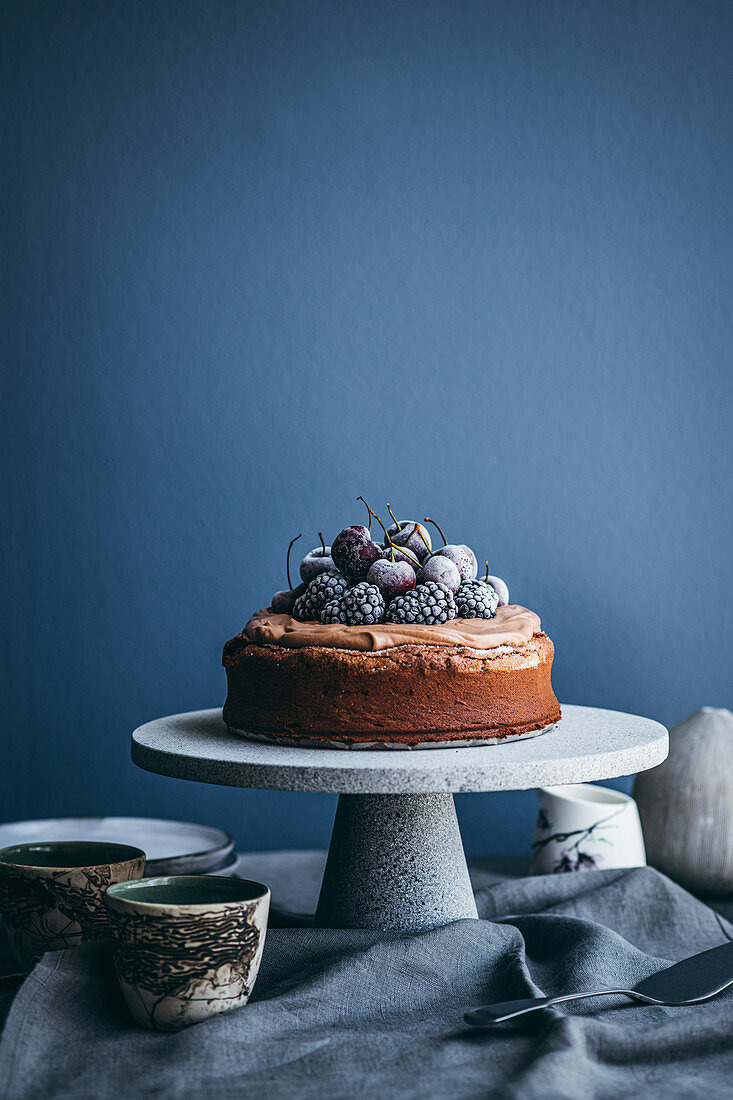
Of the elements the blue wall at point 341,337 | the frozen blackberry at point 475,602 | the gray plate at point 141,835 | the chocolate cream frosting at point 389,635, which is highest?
the blue wall at point 341,337

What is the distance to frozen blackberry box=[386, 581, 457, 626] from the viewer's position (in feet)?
4.35

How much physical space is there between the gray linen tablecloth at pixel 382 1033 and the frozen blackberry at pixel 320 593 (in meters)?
0.42

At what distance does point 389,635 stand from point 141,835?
0.71 m

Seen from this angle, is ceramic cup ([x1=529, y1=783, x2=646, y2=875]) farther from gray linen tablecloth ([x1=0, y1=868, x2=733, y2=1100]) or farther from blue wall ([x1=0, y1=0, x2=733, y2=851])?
blue wall ([x1=0, y1=0, x2=733, y2=851])

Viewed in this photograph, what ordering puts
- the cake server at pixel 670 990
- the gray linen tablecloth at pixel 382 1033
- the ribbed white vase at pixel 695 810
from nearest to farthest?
1. the gray linen tablecloth at pixel 382 1033
2. the cake server at pixel 670 990
3. the ribbed white vase at pixel 695 810

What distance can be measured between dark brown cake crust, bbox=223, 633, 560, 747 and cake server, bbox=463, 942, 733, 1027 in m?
0.34

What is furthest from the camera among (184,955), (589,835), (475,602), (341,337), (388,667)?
(341,337)

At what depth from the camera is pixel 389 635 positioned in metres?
1.30

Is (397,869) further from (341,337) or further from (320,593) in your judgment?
(341,337)

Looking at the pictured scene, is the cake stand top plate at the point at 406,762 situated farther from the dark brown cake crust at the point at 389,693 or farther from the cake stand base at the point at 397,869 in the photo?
the cake stand base at the point at 397,869

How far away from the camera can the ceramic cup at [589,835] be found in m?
1.72

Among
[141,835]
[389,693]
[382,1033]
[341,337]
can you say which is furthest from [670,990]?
[341,337]

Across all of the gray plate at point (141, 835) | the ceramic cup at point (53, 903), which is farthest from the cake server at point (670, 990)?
the gray plate at point (141, 835)

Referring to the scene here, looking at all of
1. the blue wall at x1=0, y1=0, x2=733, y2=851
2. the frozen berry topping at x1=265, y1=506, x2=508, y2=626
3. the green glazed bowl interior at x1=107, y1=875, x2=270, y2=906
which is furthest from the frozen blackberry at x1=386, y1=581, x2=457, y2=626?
the blue wall at x1=0, y1=0, x2=733, y2=851
